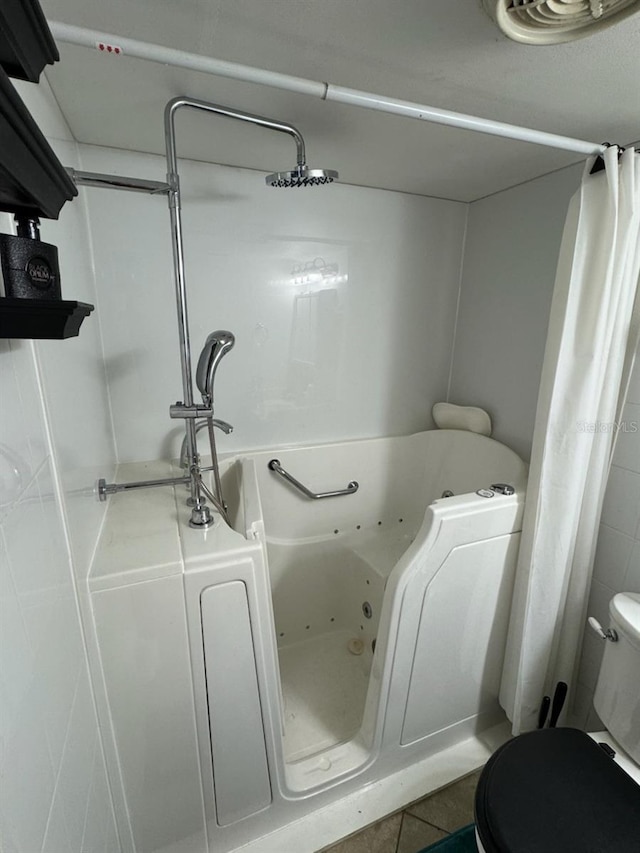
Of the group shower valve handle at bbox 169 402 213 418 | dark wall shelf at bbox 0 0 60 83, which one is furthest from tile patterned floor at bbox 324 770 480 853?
dark wall shelf at bbox 0 0 60 83

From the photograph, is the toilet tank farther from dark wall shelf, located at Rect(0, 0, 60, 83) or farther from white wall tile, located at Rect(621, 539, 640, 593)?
dark wall shelf, located at Rect(0, 0, 60, 83)

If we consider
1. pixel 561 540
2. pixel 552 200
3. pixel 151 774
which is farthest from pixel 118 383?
pixel 552 200

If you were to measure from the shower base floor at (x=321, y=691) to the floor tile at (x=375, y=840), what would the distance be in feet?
0.72

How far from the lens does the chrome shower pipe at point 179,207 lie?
34.4 inches

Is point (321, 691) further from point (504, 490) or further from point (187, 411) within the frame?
point (187, 411)

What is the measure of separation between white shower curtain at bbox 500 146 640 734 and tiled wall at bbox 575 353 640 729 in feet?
0.24

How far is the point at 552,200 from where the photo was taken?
4.54ft

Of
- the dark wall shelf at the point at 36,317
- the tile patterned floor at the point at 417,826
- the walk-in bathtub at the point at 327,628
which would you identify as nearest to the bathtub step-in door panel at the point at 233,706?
the walk-in bathtub at the point at 327,628

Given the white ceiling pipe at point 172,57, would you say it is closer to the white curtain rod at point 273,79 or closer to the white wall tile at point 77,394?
the white curtain rod at point 273,79

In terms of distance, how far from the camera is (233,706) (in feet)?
3.05

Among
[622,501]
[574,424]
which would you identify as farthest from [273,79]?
[622,501]

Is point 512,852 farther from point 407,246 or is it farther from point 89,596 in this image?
point 407,246

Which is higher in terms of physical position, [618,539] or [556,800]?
[618,539]

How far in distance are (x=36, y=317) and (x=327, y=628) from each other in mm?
1733
